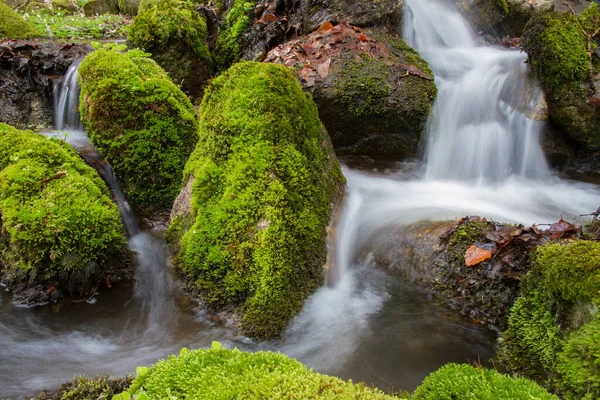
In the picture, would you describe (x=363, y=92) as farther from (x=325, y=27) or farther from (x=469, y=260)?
(x=469, y=260)

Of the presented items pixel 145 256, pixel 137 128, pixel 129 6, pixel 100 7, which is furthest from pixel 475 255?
pixel 100 7

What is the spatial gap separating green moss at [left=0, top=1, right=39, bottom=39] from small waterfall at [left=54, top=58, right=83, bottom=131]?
4.16 metres

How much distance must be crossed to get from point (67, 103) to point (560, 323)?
856 cm

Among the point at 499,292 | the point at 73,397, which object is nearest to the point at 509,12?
the point at 499,292

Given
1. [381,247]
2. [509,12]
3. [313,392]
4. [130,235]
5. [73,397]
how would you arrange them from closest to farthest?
[313,392] < [73,397] < [381,247] < [130,235] < [509,12]

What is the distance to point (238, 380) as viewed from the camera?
2158 millimetres

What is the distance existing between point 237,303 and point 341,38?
222 inches

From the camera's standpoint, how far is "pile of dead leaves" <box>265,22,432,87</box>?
7.39 metres

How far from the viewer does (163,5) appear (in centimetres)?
912

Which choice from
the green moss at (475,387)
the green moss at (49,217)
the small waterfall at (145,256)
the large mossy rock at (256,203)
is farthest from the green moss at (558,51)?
the green moss at (49,217)

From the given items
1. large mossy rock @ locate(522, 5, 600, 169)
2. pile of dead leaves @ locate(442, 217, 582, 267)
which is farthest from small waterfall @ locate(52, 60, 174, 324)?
large mossy rock @ locate(522, 5, 600, 169)

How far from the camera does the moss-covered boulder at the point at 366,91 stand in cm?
714

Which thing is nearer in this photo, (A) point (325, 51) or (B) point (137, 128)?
(B) point (137, 128)

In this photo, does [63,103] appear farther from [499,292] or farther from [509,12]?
[509,12]
